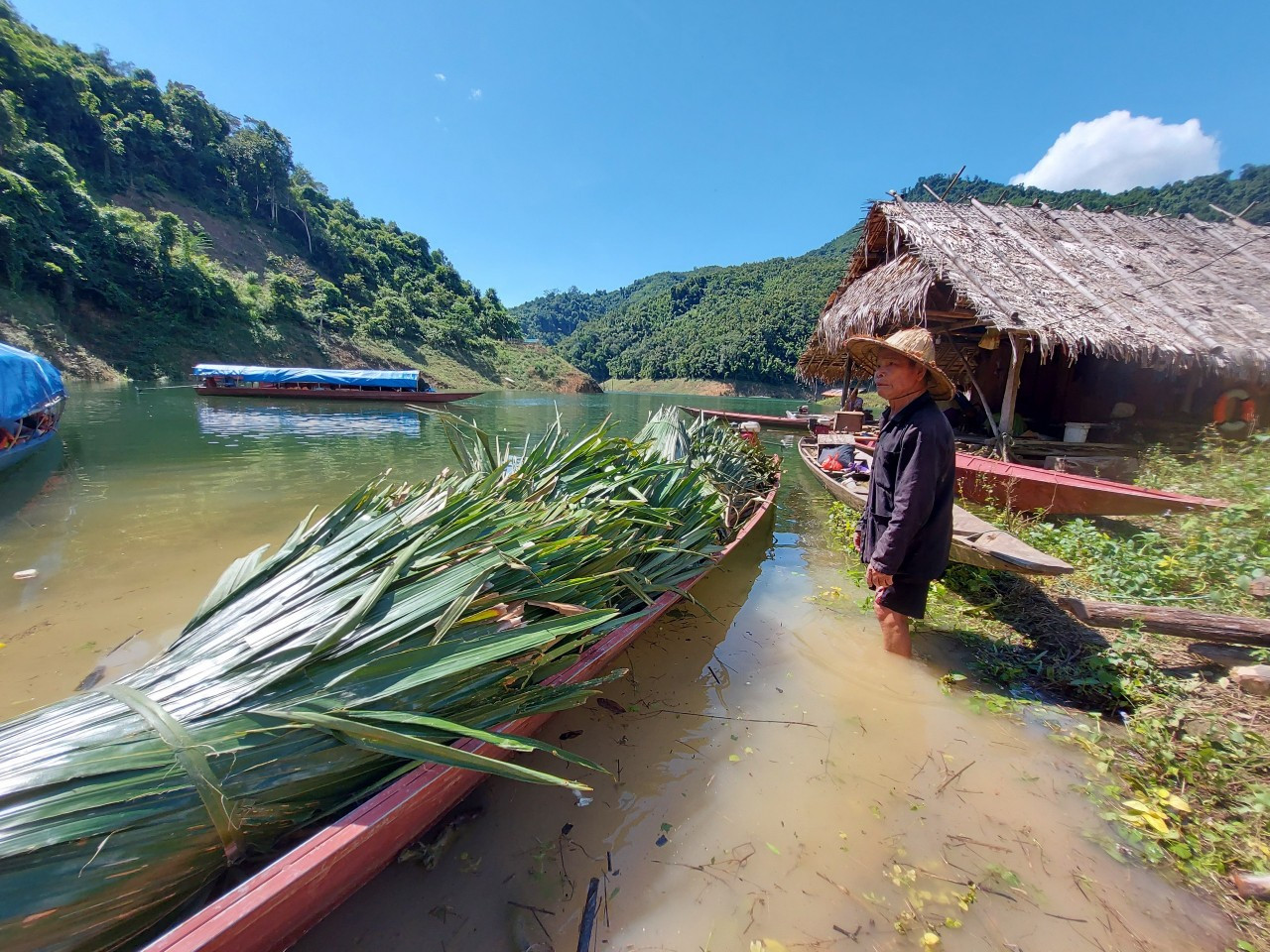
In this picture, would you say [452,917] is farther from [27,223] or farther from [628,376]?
[628,376]

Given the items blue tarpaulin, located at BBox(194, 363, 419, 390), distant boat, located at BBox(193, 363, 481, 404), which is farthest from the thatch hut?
blue tarpaulin, located at BBox(194, 363, 419, 390)

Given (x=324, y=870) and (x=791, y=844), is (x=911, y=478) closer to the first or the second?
(x=791, y=844)

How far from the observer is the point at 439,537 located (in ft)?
6.66

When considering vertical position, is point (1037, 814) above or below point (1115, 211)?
below

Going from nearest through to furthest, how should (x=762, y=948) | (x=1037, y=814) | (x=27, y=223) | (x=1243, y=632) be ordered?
(x=762, y=948) < (x=1037, y=814) < (x=1243, y=632) < (x=27, y=223)

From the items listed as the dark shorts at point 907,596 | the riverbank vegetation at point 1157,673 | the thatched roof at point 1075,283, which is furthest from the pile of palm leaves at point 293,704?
the thatched roof at point 1075,283

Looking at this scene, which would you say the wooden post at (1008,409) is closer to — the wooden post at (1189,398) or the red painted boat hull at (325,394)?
the wooden post at (1189,398)

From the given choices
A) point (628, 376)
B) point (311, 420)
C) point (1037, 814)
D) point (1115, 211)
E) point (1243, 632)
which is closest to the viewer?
point (1037, 814)

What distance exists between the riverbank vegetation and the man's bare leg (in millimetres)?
283

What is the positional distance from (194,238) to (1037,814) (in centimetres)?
5058

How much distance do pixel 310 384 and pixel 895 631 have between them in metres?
25.6

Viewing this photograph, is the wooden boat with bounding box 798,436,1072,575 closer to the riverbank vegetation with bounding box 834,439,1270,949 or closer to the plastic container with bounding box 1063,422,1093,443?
the riverbank vegetation with bounding box 834,439,1270,949

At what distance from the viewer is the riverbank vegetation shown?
5.78ft

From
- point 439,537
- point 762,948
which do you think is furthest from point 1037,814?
point 439,537
